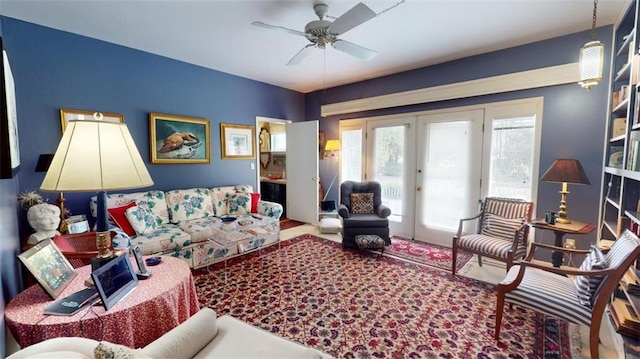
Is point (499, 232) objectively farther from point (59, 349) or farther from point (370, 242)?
point (59, 349)

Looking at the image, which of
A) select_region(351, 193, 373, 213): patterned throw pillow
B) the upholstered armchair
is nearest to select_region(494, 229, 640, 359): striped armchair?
the upholstered armchair

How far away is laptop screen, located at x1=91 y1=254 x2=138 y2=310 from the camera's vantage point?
1.19 metres

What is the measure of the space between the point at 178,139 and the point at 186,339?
3.37 metres

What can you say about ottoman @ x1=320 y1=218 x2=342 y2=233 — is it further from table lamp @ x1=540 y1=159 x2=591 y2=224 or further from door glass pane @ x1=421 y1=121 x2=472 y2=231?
table lamp @ x1=540 y1=159 x2=591 y2=224

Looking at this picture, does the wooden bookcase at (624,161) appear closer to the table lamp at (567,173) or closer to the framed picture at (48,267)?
the table lamp at (567,173)

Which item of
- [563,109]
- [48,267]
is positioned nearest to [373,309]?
[48,267]

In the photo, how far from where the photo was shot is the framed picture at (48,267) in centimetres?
126

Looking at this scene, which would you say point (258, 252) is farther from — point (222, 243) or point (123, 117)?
point (123, 117)

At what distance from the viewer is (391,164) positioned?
4594 millimetres

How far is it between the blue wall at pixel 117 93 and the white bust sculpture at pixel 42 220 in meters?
0.84

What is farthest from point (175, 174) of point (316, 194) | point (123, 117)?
point (316, 194)

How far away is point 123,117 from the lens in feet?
11.3

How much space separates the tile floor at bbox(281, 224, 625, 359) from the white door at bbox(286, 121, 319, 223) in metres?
0.39

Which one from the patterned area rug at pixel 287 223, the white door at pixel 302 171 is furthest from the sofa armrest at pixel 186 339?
the white door at pixel 302 171
